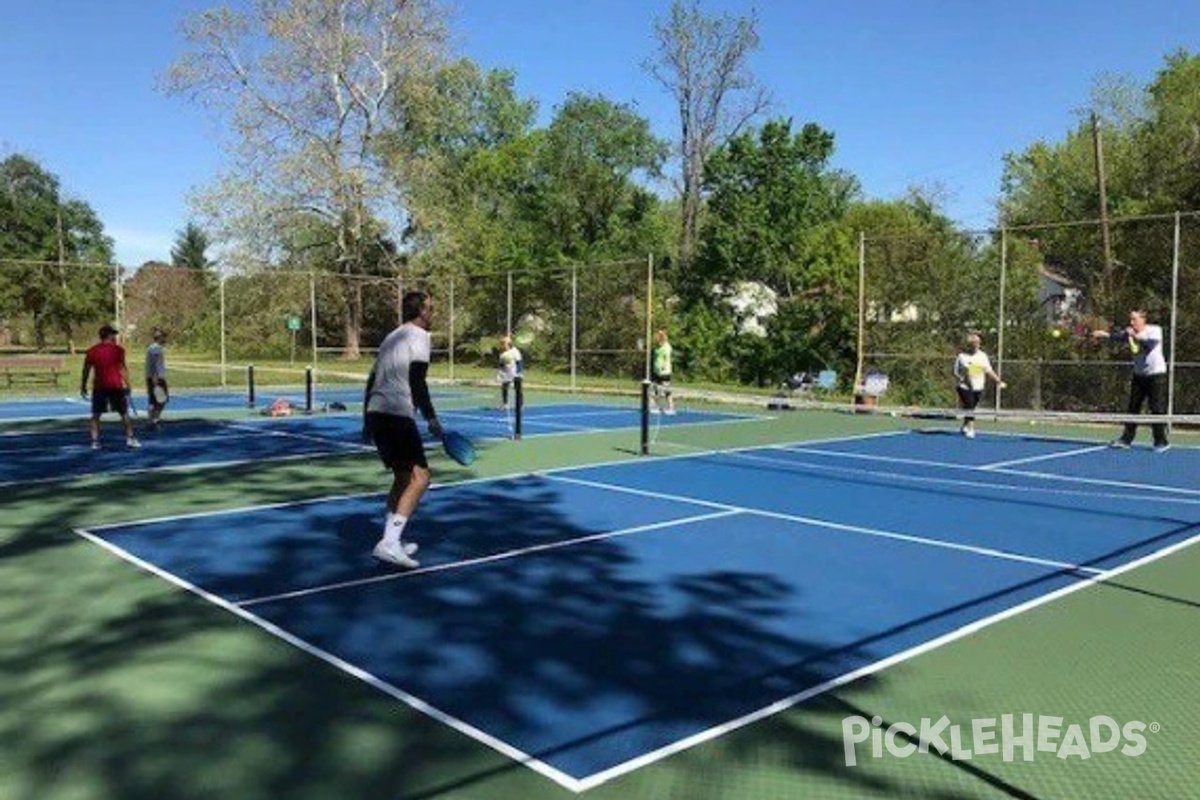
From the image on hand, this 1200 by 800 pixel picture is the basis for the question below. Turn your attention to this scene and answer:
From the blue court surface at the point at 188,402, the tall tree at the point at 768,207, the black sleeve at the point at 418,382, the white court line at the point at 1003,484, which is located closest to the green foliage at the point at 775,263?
the tall tree at the point at 768,207

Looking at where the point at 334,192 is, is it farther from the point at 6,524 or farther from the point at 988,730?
the point at 988,730

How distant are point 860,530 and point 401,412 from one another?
4.17 m

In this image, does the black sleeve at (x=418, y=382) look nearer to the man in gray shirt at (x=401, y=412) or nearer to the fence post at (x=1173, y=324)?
the man in gray shirt at (x=401, y=412)

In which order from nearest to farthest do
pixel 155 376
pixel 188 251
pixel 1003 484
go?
pixel 1003 484 < pixel 155 376 < pixel 188 251

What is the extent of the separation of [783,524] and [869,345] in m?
15.3

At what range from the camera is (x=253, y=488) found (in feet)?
35.2

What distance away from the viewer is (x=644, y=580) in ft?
22.4

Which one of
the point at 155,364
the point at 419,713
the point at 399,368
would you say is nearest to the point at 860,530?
the point at 399,368

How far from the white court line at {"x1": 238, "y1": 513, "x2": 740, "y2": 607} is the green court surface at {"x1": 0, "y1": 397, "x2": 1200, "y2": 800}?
1.80 feet

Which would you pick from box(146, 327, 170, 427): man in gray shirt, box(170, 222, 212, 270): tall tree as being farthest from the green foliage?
box(170, 222, 212, 270): tall tree

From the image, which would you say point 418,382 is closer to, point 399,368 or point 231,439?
point 399,368

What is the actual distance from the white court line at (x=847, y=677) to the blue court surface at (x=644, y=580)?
17 millimetres

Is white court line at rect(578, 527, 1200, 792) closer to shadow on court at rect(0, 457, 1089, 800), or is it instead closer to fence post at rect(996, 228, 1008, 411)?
shadow on court at rect(0, 457, 1089, 800)

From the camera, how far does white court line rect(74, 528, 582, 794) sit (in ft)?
12.8
